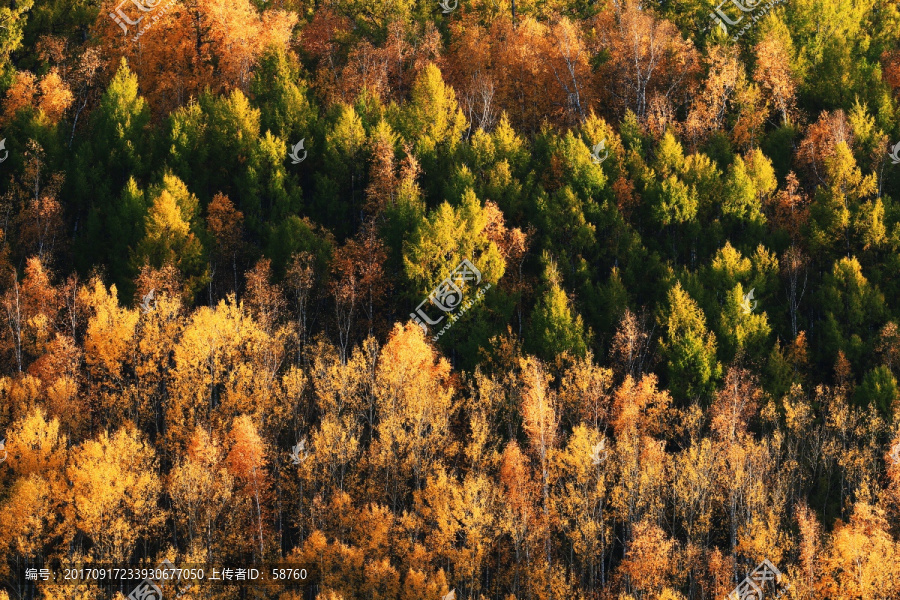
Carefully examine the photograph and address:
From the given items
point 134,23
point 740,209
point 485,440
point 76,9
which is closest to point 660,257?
→ point 740,209

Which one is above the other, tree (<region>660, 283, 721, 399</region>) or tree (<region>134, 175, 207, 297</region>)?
tree (<region>134, 175, 207, 297</region>)

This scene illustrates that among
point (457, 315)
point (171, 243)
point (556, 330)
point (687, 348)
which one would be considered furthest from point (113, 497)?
point (687, 348)

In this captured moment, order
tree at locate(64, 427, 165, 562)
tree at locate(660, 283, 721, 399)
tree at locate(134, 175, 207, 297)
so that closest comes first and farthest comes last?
tree at locate(64, 427, 165, 562) < tree at locate(660, 283, 721, 399) < tree at locate(134, 175, 207, 297)

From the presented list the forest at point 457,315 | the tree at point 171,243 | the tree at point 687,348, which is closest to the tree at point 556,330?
the forest at point 457,315

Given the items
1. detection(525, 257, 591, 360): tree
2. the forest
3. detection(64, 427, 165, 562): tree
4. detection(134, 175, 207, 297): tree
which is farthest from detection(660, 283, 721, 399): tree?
detection(64, 427, 165, 562): tree

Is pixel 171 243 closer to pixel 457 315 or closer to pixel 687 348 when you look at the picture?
pixel 457 315

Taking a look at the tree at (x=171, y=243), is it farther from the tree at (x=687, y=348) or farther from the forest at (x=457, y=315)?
the tree at (x=687, y=348)

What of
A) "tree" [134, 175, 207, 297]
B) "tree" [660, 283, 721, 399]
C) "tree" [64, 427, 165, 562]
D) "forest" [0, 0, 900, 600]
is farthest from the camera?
"tree" [134, 175, 207, 297]

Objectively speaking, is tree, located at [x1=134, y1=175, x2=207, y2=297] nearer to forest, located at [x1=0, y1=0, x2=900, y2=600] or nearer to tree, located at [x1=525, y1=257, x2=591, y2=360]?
forest, located at [x1=0, y1=0, x2=900, y2=600]
